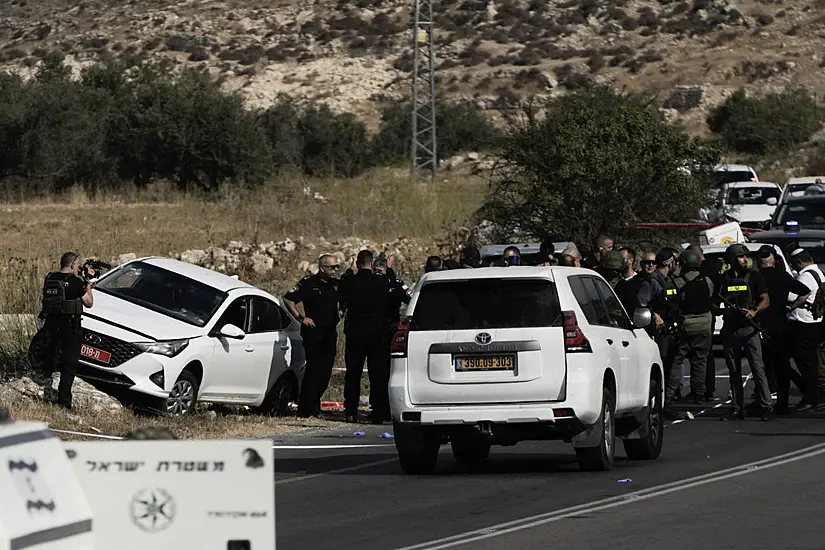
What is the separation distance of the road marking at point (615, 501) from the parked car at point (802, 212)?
58.2 feet

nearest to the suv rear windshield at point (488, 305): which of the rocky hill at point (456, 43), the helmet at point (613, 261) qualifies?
the helmet at point (613, 261)

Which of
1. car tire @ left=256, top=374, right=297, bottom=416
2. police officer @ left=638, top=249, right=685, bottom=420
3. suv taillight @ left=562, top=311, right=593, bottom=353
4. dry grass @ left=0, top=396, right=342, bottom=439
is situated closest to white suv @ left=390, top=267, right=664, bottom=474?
suv taillight @ left=562, top=311, right=593, bottom=353

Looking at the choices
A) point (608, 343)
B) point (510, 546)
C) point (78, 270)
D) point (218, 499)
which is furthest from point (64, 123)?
point (218, 499)

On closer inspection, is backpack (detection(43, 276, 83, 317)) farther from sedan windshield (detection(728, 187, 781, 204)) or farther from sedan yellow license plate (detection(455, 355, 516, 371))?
sedan windshield (detection(728, 187, 781, 204))

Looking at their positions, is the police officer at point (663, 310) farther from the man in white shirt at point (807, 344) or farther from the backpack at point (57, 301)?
the backpack at point (57, 301)

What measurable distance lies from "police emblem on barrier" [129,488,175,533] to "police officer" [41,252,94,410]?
12528 mm

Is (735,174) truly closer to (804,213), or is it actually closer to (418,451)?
(804,213)

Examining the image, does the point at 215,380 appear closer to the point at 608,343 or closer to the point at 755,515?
the point at 608,343

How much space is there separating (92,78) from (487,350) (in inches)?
2178

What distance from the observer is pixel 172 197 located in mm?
51625

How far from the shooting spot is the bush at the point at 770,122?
67312mm

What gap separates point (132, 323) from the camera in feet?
60.1

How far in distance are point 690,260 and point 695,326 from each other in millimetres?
940

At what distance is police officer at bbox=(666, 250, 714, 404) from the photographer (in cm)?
1978
